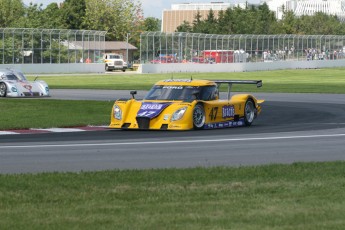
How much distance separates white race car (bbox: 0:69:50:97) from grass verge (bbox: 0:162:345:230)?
→ 26.1 m

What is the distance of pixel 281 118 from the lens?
2870cm

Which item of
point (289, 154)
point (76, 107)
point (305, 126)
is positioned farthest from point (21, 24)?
point (289, 154)

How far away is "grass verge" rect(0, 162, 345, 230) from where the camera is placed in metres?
9.87

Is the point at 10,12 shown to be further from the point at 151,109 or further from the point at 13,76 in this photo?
the point at 151,109

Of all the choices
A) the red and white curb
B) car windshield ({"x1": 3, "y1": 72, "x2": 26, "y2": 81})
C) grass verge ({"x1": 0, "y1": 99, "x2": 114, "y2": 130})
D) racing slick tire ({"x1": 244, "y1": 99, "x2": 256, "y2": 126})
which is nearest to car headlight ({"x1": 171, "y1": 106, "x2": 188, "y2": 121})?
the red and white curb

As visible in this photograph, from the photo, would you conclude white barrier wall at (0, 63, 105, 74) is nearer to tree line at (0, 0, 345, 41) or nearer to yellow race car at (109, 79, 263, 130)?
tree line at (0, 0, 345, 41)

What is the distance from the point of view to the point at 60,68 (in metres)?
81.1

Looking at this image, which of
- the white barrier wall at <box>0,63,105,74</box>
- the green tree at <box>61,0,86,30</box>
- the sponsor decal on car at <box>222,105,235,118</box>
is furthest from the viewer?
the green tree at <box>61,0,86,30</box>

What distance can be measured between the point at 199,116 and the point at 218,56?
6987 centimetres

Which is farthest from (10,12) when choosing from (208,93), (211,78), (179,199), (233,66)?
(179,199)

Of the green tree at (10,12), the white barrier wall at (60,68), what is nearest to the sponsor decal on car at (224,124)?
the white barrier wall at (60,68)

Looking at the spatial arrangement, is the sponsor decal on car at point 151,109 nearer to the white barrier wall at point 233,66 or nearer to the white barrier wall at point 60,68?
the white barrier wall at point 60,68

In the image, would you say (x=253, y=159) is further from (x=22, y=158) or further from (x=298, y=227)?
(x=298, y=227)

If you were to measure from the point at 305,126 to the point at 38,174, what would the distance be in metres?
12.6
